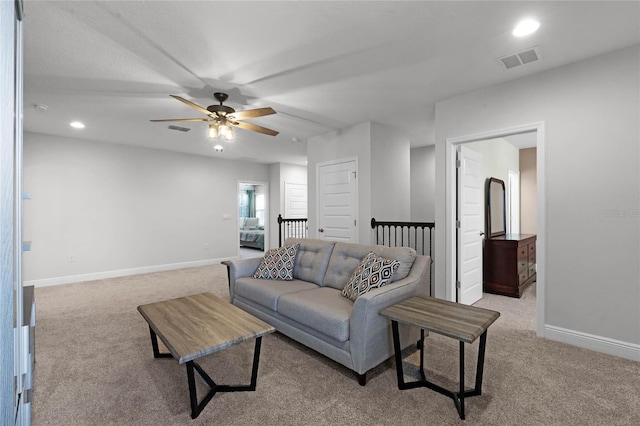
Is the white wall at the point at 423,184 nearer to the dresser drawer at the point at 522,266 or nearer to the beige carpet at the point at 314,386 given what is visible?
the dresser drawer at the point at 522,266

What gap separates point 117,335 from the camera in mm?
3008

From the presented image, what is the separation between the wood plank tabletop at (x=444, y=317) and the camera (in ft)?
5.62

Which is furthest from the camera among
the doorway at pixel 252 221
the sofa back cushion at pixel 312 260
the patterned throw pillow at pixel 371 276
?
the doorway at pixel 252 221

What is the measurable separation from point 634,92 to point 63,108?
19.7ft

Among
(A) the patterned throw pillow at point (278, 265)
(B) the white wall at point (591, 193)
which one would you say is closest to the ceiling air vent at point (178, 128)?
(A) the patterned throw pillow at point (278, 265)

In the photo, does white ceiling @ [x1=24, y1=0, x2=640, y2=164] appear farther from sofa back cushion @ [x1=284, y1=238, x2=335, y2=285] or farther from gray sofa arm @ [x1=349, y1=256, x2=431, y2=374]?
gray sofa arm @ [x1=349, y1=256, x2=431, y2=374]

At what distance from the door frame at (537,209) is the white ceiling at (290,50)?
0.54m

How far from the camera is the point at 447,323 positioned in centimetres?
182

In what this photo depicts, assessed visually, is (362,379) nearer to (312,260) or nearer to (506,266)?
(312,260)

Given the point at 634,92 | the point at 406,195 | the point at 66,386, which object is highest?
the point at 634,92

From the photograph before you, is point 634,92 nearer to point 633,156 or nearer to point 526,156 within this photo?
point 633,156

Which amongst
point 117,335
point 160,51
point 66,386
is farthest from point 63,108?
point 66,386

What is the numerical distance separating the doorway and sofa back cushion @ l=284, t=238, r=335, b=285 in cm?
478

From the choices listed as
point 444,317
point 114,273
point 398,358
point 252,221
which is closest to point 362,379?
point 398,358
